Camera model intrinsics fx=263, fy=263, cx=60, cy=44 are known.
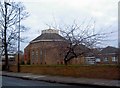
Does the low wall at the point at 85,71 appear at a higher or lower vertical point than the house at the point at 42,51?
lower

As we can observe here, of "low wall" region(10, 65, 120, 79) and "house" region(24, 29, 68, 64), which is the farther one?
"house" region(24, 29, 68, 64)

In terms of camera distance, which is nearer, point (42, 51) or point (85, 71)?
point (85, 71)

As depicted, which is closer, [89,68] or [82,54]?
[89,68]

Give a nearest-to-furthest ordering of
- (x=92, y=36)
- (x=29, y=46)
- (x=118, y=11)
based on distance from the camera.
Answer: (x=118, y=11)
(x=92, y=36)
(x=29, y=46)

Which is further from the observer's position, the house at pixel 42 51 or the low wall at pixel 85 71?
the house at pixel 42 51

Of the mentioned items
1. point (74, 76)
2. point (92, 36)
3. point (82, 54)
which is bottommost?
point (74, 76)

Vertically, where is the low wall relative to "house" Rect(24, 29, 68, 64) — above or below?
below

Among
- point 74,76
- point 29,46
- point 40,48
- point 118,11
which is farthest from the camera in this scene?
point 29,46

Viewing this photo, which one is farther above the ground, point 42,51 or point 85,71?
point 42,51

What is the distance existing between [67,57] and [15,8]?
16.1 m

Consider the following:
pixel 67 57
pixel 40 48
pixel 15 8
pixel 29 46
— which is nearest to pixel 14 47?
pixel 15 8

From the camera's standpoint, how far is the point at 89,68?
23.0 m

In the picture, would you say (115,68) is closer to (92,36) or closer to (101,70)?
(101,70)

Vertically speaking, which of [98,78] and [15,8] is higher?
[15,8]
